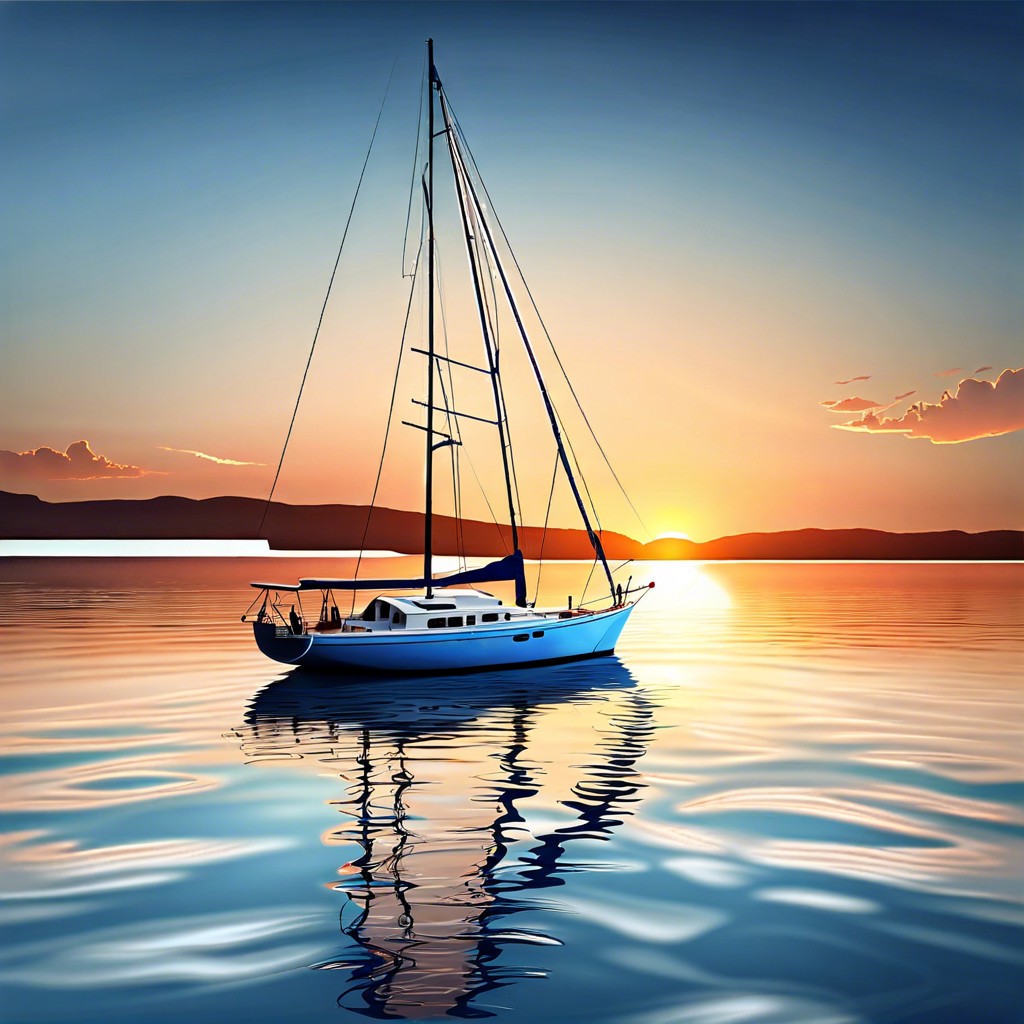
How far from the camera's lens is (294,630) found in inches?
1250

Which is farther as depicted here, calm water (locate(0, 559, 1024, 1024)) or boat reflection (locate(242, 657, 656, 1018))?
boat reflection (locate(242, 657, 656, 1018))

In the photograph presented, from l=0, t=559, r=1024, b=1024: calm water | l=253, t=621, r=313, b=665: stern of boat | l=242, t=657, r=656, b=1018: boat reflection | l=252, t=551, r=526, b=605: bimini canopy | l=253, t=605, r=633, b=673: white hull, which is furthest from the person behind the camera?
l=252, t=551, r=526, b=605: bimini canopy

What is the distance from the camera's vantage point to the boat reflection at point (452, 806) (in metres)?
8.60

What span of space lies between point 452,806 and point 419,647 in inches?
633

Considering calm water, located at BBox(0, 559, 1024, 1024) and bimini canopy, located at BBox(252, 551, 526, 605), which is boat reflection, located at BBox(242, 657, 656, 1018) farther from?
bimini canopy, located at BBox(252, 551, 526, 605)

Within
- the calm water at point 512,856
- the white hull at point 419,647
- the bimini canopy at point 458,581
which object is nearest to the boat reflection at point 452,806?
the calm water at point 512,856

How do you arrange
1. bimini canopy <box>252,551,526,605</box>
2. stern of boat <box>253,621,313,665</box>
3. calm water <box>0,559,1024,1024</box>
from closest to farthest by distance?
calm water <box>0,559,1024,1024</box>, stern of boat <box>253,621,313,665</box>, bimini canopy <box>252,551,526,605</box>

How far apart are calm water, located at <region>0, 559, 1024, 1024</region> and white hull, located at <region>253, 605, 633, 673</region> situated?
2289mm

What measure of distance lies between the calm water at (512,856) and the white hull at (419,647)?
229 cm

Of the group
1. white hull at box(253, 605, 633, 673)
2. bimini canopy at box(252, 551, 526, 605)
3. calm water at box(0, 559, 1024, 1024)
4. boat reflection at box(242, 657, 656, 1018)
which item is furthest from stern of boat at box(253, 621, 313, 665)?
calm water at box(0, 559, 1024, 1024)

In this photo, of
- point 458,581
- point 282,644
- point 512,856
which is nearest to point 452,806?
point 512,856

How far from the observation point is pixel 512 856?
Result: 39.0ft

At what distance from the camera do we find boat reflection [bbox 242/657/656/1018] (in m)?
8.60

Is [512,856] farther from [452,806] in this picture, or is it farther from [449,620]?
[449,620]
